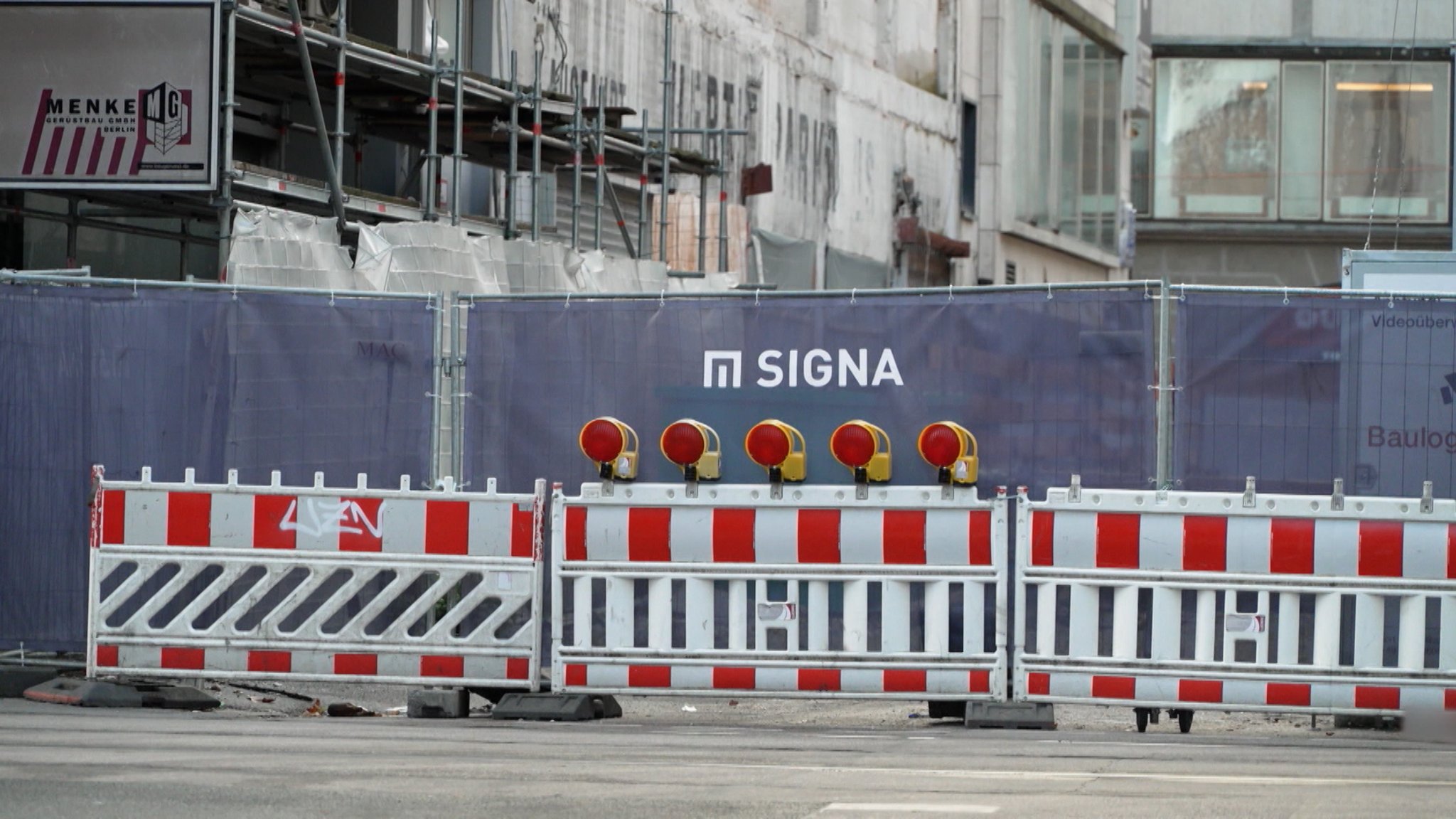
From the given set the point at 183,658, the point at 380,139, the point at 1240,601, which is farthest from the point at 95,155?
the point at 1240,601

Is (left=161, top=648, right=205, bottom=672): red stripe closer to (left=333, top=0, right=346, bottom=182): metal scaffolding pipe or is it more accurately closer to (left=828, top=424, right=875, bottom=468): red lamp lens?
(left=828, top=424, right=875, bottom=468): red lamp lens

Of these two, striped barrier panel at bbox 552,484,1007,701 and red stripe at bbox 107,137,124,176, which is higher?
red stripe at bbox 107,137,124,176

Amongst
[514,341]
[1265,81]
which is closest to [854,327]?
[514,341]

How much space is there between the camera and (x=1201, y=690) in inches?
435

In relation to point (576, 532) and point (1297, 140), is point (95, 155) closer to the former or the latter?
point (576, 532)

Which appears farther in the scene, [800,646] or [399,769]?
[800,646]

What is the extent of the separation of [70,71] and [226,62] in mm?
1332

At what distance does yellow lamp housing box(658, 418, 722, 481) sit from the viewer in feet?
37.3

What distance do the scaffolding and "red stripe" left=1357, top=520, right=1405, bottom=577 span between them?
31.3 feet

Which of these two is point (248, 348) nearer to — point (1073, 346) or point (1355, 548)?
point (1073, 346)

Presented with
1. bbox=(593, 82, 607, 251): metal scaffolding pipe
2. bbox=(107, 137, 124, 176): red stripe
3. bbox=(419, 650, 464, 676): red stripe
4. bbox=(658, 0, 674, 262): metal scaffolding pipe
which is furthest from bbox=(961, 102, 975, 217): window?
bbox=(419, 650, 464, 676): red stripe

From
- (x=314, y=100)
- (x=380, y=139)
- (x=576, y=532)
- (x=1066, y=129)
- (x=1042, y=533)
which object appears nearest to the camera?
(x=1042, y=533)

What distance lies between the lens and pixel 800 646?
1137 cm

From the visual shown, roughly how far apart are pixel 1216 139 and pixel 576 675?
164 feet
